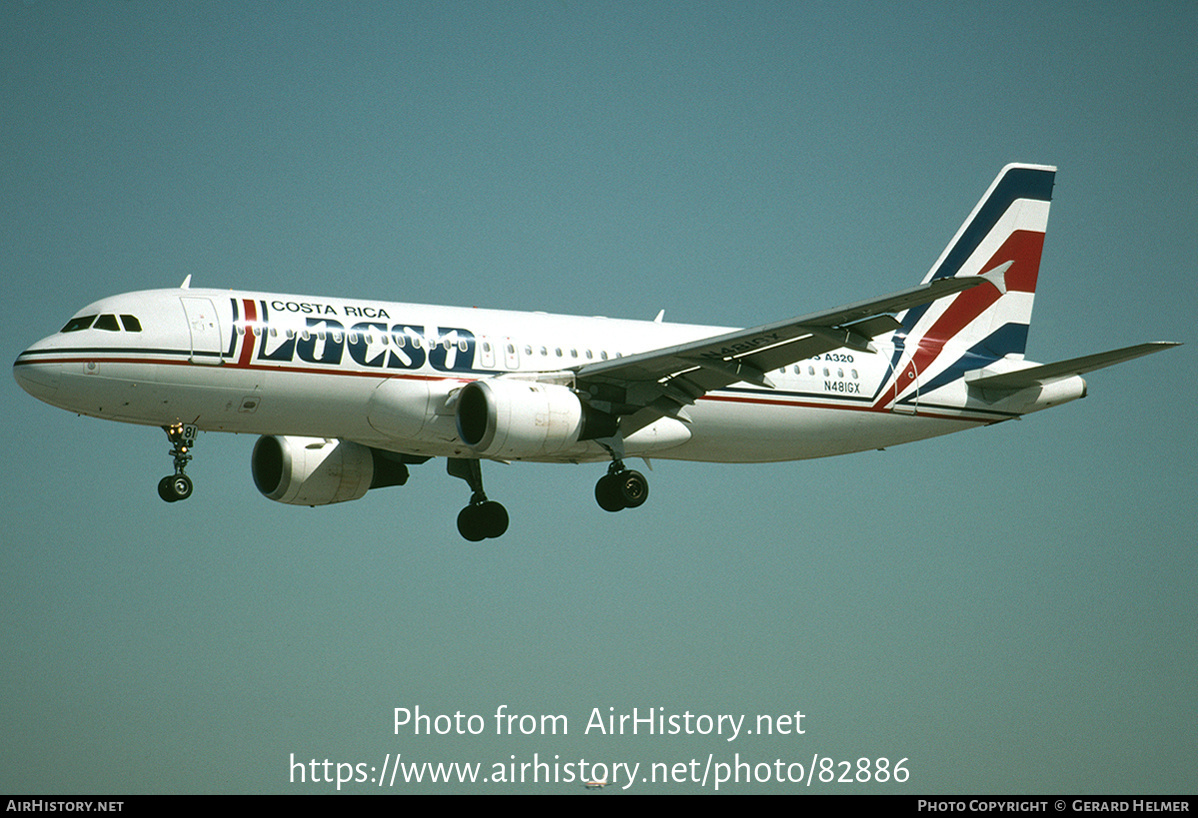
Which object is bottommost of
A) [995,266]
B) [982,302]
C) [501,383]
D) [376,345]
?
[501,383]

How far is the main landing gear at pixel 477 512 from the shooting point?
3838 centimetres

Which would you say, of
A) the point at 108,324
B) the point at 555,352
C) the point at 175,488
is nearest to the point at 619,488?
the point at 555,352

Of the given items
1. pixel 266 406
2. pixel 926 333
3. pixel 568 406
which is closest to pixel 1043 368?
pixel 926 333

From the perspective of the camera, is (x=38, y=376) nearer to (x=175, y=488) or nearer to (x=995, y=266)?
(x=175, y=488)

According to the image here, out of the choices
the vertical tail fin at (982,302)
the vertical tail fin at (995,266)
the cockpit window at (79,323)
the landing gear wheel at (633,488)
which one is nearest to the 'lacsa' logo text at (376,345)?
the cockpit window at (79,323)

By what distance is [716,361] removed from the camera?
32.9 m

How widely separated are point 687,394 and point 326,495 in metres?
9.76

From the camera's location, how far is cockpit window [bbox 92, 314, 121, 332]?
3144cm

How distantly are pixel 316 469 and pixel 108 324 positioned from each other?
7.71m

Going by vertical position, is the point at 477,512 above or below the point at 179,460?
above

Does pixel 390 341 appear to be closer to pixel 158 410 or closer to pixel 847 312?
pixel 158 410

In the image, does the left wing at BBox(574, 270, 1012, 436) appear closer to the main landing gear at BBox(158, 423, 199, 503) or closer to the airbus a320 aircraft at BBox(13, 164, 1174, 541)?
the airbus a320 aircraft at BBox(13, 164, 1174, 541)

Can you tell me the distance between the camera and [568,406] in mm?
33000

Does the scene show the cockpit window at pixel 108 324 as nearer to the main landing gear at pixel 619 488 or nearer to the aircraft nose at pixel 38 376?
the aircraft nose at pixel 38 376
